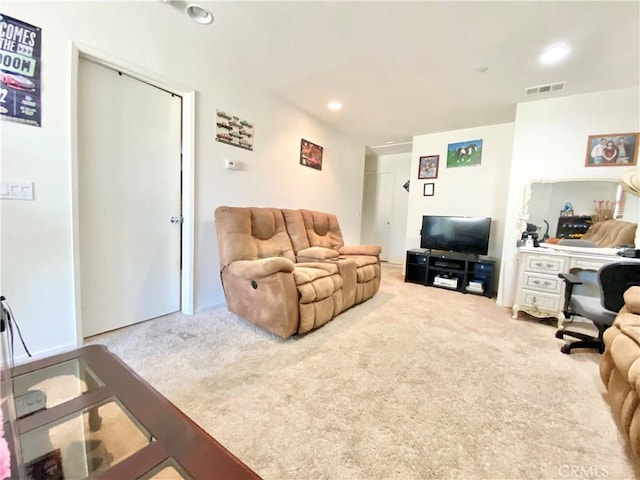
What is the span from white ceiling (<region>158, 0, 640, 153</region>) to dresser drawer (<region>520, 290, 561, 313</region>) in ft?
6.89

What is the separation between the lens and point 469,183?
4094 mm

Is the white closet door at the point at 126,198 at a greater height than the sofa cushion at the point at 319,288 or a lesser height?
greater

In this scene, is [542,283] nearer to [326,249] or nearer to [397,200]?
[326,249]

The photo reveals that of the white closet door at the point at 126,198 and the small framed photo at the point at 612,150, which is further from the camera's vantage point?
the small framed photo at the point at 612,150

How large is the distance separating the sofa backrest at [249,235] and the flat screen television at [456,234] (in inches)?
91.2

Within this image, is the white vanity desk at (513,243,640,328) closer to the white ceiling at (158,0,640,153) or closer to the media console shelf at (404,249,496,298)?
the media console shelf at (404,249,496,298)

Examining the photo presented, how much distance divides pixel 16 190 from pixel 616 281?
381 centimetres

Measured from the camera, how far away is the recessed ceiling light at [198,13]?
190 cm

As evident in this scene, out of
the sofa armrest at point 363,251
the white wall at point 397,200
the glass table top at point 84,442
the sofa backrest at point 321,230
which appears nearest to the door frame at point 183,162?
Result: the sofa backrest at point 321,230

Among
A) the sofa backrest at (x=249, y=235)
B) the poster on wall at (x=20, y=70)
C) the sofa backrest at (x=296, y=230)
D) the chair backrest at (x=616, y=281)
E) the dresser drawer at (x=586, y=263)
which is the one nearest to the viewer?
the poster on wall at (x=20, y=70)

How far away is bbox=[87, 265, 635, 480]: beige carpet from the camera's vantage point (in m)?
1.11

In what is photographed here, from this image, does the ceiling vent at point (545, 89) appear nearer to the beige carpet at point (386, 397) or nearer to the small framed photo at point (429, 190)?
the small framed photo at point (429, 190)

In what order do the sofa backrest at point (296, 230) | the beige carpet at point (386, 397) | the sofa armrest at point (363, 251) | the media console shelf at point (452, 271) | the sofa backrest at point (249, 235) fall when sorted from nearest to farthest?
the beige carpet at point (386, 397), the sofa backrest at point (249, 235), the sofa backrest at point (296, 230), the sofa armrest at point (363, 251), the media console shelf at point (452, 271)

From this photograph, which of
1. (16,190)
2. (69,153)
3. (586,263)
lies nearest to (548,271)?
(586,263)
